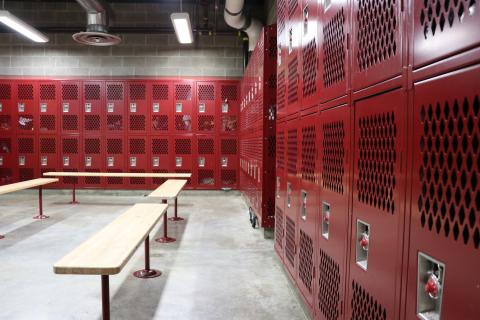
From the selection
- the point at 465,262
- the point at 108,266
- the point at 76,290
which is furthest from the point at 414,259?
the point at 76,290

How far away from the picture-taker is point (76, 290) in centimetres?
306

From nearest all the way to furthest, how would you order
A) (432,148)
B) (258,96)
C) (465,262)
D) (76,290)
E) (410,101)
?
1. (465,262)
2. (432,148)
3. (410,101)
4. (76,290)
5. (258,96)

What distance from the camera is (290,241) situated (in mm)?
3084

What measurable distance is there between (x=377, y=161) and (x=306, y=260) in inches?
50.1

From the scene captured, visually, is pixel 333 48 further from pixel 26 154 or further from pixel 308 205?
pixel 26 154

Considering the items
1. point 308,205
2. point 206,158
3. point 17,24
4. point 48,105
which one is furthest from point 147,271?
point 48,105

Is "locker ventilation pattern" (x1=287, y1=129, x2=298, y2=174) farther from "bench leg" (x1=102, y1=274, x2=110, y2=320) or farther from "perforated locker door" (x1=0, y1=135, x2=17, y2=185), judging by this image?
"perforated locker door" (x1=0, y1=135, x2=17, y2=185)

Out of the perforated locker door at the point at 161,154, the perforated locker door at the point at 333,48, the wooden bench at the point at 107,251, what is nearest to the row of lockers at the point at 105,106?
the perforated locker door at the point at 161,154

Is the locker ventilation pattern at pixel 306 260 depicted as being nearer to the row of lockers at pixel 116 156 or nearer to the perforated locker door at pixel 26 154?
the row of lockers at pixel 116 156

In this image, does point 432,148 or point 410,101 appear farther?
point 410,101

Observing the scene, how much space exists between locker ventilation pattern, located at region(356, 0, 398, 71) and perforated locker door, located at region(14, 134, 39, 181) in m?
8.13

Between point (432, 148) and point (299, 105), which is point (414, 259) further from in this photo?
point (299, 105)

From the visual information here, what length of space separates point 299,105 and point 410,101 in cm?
152

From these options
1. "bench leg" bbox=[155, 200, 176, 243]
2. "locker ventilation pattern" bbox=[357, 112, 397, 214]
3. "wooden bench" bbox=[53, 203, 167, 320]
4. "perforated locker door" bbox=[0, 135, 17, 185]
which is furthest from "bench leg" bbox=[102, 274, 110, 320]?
"perforated locker door" bbox=[0, 135, 17, 185]
